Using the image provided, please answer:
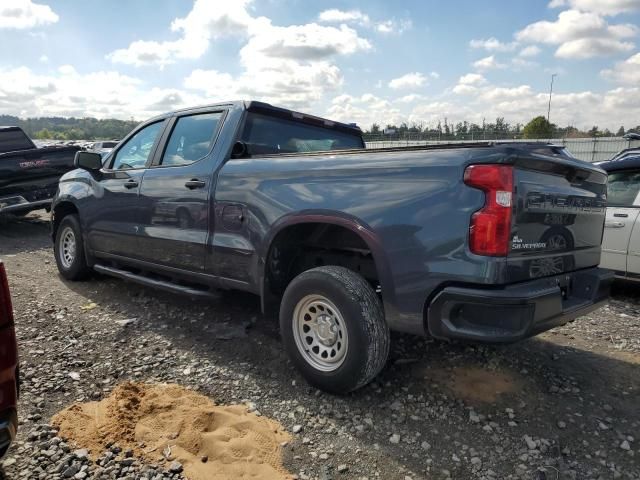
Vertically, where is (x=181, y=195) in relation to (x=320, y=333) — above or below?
above

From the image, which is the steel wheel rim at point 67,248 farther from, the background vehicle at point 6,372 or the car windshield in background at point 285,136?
Answer: the background vehicle at point 6,372

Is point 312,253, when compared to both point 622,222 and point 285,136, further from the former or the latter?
point 622,222

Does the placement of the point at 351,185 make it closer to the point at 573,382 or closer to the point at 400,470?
the point at 400,470

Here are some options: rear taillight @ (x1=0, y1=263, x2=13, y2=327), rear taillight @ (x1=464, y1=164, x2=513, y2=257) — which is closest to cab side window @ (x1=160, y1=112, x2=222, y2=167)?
rear taillight @ (x1=0, y1=263, x2=13, y2=327)

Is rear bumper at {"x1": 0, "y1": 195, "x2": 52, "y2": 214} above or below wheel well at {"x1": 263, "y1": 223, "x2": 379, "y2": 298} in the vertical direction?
below

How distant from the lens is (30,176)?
908cm

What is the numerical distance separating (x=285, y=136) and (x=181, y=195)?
1037 millimetres

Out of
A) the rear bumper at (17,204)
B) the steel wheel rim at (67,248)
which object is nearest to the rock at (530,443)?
the steel wheel rim at (67,248)

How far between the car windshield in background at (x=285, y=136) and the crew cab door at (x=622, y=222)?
9.96 ft

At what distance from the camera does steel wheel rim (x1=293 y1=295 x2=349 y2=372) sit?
3.06 metres

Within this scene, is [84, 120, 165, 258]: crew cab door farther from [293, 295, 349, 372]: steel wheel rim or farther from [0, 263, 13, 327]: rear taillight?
[0, 263, 13, 327]: rear taillight

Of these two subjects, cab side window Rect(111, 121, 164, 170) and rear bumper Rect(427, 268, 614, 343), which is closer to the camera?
rear bumper Rect(427, 268, 614, 343)

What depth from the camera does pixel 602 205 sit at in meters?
3.43

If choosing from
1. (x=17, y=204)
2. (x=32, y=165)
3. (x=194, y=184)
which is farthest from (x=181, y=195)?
(x=32, y=165)
